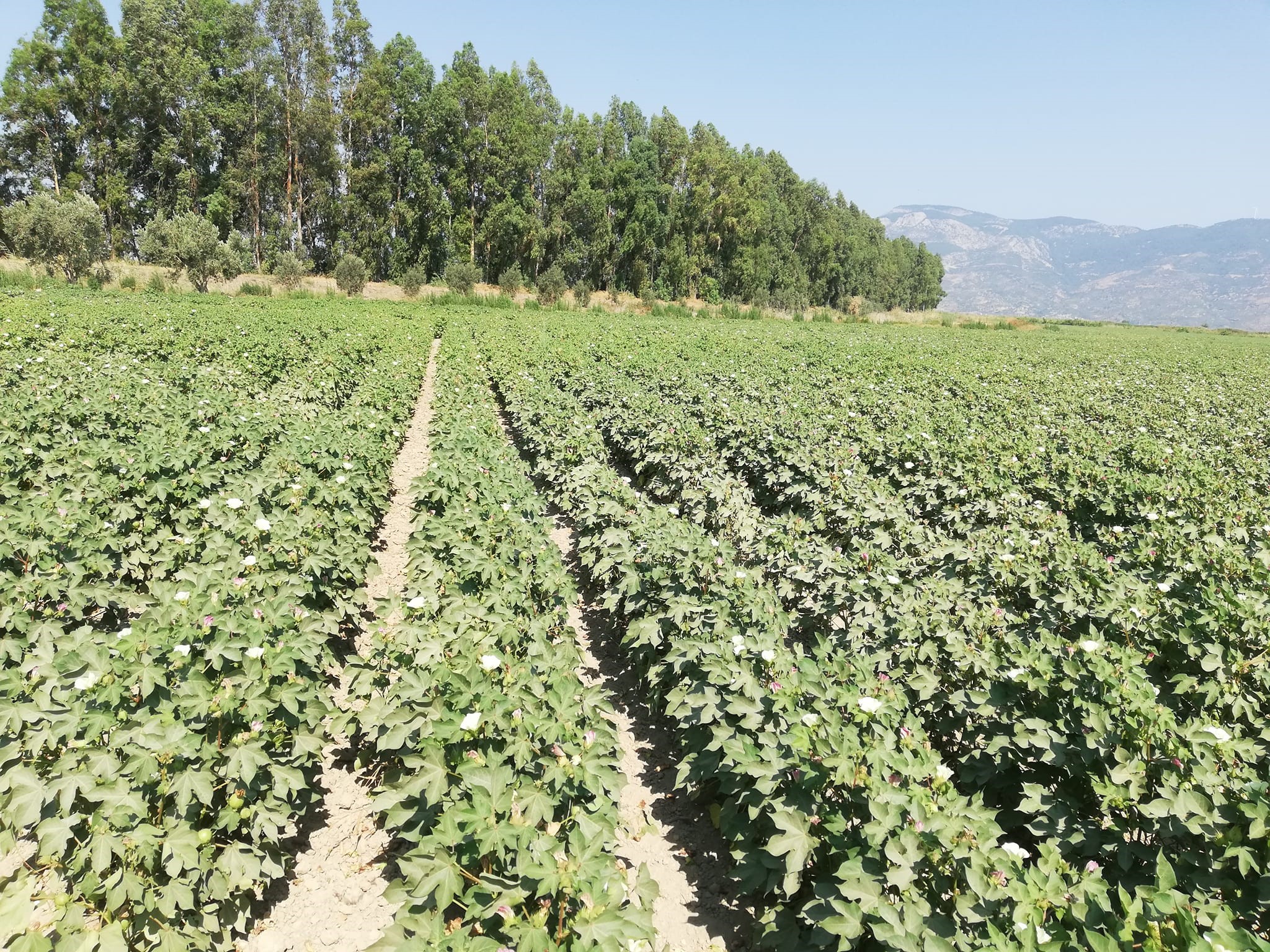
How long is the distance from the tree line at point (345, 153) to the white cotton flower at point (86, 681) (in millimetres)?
41840

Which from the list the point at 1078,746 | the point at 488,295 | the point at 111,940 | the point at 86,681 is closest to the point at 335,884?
the point at 111,940

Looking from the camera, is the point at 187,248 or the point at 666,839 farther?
the point at 187,248

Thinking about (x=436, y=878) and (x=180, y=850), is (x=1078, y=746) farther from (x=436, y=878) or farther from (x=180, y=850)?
(x=180, y=850)

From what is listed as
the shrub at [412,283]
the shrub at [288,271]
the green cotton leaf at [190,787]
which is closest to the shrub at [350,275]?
the shrub at [288,271]

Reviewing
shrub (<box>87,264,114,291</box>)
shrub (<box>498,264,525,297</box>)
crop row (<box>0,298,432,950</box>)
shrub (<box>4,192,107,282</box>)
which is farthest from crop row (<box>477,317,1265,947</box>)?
shrub (<box>498,264,525,297</box>)

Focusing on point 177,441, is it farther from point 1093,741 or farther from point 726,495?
point 1093,741

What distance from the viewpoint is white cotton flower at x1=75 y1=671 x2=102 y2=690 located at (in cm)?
303

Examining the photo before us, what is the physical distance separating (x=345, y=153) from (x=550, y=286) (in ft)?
60.0

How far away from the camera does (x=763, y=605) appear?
4.43 metres

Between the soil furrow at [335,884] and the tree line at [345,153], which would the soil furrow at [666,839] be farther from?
the tree line at [345,153]

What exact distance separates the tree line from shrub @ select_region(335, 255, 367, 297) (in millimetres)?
6922

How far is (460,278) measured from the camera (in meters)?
38.7

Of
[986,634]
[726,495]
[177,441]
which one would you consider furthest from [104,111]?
[986,634]

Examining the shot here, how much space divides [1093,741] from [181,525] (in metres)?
6.59
